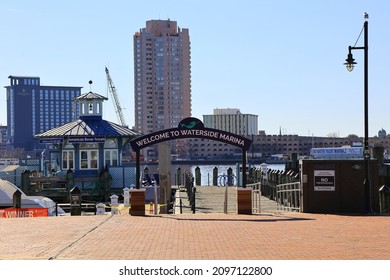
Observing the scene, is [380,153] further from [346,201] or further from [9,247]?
[9,247]

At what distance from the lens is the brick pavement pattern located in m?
14.6

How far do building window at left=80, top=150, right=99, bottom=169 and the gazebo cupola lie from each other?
3.78 meters

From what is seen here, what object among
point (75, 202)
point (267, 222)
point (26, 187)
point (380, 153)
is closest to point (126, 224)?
point (267, 222)

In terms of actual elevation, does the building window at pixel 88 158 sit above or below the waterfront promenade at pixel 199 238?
above

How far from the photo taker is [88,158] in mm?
53594

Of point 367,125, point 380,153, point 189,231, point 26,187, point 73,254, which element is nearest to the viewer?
point 73,254

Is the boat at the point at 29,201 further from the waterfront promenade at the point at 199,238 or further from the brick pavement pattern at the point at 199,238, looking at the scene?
the brick pavement pattern at the point at 199,238

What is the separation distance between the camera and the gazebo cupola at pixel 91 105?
56281 millimetres

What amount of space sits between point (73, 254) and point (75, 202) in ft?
60.1

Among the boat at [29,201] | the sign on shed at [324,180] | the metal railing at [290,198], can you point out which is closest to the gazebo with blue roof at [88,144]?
the boat at [29,201]

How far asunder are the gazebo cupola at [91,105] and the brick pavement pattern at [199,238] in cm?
3306

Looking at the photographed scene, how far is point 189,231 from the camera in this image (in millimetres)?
19141

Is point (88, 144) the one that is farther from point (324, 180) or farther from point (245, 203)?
point (324, 180)

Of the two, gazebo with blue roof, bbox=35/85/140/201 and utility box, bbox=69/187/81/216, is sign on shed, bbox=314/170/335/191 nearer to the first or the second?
utility box, bbox=69/187/81/216
